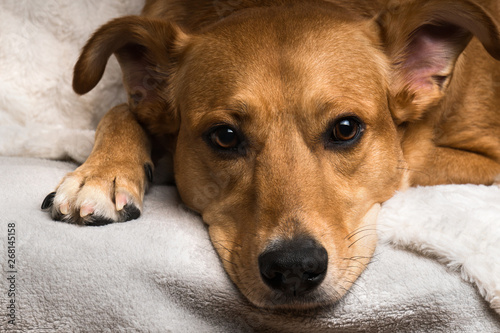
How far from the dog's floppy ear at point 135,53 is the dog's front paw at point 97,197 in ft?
1.30

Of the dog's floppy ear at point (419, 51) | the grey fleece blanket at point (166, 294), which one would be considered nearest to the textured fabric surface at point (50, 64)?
the grey fleece blanket at point (166, 294)

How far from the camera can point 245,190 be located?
1.83m

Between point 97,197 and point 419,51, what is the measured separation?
4.50 ft

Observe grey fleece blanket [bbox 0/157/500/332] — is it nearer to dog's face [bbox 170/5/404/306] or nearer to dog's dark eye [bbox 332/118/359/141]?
dog's face [bbox 170/5/404/306]

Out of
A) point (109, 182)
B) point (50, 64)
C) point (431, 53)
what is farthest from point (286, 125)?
point (50, 64)

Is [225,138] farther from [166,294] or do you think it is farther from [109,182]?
[166,294]

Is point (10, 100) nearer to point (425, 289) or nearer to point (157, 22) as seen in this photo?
point (157, 22)

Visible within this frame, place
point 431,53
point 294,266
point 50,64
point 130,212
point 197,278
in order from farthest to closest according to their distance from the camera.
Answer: point 50,64 < point 431,53 < point 130,212 < point 197,278 < point 294,266

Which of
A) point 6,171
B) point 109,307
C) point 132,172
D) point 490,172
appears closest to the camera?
point 109,307

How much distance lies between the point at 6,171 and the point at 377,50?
1551 millimetres

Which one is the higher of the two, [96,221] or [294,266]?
[294,266]

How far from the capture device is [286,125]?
1.81 meters

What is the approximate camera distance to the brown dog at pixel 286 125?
1.64m

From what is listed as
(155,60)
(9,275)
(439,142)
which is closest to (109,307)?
(9,275)
